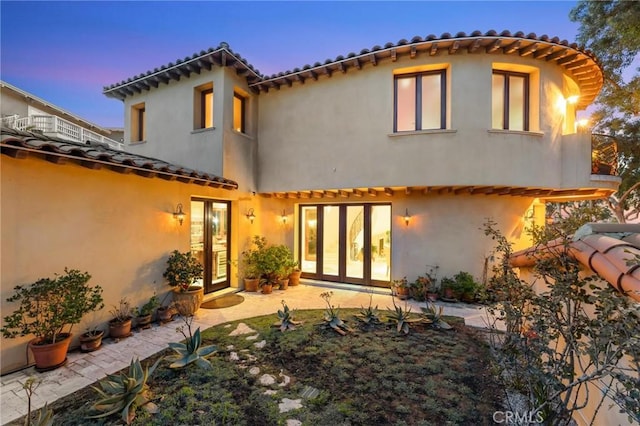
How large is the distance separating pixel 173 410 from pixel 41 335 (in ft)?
10.7

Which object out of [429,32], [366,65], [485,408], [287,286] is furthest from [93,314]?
[429,32]

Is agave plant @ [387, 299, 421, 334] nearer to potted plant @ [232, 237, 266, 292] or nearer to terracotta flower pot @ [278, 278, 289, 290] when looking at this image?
terracotta flower pot @ [278, 278, 289, 290]

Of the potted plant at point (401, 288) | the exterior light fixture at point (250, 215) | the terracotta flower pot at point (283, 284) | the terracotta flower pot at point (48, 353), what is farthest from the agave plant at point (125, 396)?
the potted plant at point (401, 288)

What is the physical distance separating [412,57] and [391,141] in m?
2.75

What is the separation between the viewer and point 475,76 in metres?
8.55

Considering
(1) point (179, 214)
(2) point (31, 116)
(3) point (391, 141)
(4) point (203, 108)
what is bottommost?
(1) point (179, 214)

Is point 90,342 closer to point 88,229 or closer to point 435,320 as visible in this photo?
point 88,229

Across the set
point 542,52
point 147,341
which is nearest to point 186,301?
point 147,341

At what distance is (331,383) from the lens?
453cm

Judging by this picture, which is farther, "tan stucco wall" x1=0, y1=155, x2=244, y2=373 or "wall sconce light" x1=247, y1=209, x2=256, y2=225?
"wall sconce light" x1=247, y1=209, x2=256, y2=225

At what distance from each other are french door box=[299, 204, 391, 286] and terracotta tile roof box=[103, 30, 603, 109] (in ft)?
17.4

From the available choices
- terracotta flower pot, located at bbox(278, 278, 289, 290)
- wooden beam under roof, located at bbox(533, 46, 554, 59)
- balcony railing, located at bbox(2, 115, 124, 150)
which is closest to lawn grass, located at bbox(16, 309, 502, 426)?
terracotta flower pot, located at bbox(278, 278, 289, 290)

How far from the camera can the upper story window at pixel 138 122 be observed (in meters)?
12.0

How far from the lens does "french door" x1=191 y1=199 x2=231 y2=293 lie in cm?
917
